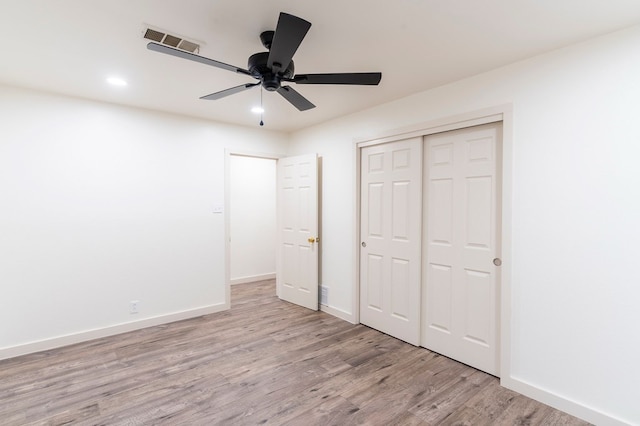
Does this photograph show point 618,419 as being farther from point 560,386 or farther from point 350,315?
point 350,315

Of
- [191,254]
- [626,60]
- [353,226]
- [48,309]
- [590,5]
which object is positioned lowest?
[48,309]

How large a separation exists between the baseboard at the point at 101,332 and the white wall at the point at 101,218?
1 cm

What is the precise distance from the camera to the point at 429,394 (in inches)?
95.2

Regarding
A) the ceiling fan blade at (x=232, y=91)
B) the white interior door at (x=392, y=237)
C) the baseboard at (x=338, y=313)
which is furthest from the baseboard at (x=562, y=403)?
the ceiling fan blade at (x=232, y=91)

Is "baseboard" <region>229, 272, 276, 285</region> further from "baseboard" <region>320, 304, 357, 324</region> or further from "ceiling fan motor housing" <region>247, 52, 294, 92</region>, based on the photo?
"ceiling fan motor housing" <region>247, 52, 294, 92</region>

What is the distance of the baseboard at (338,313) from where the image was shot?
3.87m

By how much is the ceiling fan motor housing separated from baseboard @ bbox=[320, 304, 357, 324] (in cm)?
284

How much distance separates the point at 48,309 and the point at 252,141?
117 inches

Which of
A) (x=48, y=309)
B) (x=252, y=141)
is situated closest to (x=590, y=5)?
(x=252, y=141)

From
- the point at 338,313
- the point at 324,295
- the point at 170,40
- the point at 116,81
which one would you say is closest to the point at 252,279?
the point at 324,295

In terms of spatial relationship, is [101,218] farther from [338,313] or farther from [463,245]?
[463,245]

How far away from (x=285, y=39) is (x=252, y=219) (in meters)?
4.63

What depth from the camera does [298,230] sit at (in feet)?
14.8

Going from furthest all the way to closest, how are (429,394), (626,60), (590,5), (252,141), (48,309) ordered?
1. (252,141)
2. (48,309)
3. (429,394)
4. (626,60)
5. (590,5)
